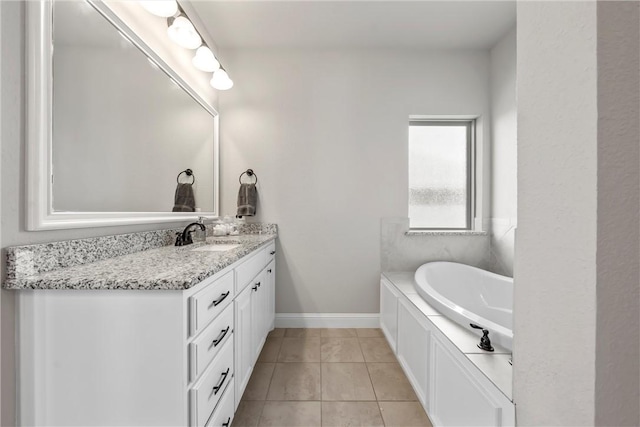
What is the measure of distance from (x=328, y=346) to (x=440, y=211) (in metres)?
1.66

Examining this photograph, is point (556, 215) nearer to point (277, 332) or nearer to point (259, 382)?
point (259, 382)

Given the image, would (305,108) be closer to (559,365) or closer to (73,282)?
(73,282)

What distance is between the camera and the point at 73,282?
2.46ft

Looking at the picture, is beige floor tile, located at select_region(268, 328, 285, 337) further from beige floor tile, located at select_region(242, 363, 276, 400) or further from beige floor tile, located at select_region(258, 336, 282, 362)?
beige floor tile, located at select_region(242, 363, 276, 400)

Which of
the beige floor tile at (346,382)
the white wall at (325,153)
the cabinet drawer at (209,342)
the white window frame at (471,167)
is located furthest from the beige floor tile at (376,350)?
the cabinet drawer at (209,342)

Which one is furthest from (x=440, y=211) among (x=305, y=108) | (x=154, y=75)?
(x=154, y=75)

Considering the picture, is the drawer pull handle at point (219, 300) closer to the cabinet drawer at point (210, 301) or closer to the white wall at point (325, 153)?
the cabinet drawer at point (210, 301)

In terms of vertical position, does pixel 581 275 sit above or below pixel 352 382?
above

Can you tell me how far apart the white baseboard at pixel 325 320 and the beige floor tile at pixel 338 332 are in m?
0.03

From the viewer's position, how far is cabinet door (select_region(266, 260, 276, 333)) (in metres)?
2.05

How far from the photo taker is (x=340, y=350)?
6.49ft

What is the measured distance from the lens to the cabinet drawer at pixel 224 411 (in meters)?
0.96

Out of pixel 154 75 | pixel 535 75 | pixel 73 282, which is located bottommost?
pixel 73 282

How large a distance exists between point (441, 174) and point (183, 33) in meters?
2.39
